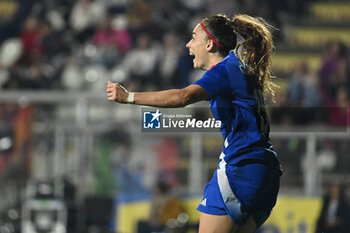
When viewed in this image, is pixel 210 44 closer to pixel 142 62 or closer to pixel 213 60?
pixel 213 60

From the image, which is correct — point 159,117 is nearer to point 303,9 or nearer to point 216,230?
point 216,230

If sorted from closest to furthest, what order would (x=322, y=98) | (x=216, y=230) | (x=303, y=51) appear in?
1. (x=216, y=230)
2. (x=322, y=98)
3. (x=303, y=51)

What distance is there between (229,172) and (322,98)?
6940mm

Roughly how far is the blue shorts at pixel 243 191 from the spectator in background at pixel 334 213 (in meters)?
3.72

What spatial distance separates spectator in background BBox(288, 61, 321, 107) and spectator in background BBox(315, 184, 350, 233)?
2.66 meters

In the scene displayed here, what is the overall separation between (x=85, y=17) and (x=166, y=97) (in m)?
10.1

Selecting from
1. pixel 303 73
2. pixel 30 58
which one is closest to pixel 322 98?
pixel 303 73

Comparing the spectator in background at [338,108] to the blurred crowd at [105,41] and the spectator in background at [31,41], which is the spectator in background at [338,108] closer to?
the blurred crowd at [105,41]

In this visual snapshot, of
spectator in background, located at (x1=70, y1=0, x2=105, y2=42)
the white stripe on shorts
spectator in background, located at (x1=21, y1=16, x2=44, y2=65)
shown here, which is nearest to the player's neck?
the white stripe on shorts

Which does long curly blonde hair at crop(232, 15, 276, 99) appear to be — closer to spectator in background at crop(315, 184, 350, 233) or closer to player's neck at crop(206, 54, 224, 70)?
player's neck at crop(206, 54, 224, 70)

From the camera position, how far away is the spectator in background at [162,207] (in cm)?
782

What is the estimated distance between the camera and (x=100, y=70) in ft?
39.8

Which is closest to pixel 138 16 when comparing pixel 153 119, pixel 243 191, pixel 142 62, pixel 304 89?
pixel 142 62

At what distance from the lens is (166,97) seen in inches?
149
